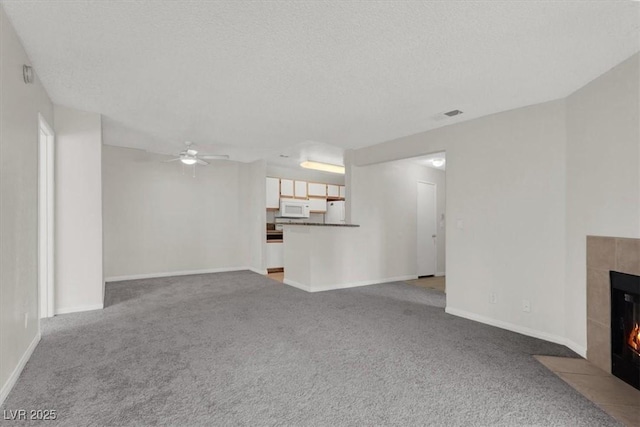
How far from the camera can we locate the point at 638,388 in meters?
2.16

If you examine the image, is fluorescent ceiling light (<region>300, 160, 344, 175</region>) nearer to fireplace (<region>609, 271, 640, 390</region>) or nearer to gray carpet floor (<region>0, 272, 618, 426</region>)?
gray carpet floor (<region>0, 272, 618, 426</region>)

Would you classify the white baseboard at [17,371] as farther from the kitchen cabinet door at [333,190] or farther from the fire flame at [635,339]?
the kitchen cabinet door at [333,190]

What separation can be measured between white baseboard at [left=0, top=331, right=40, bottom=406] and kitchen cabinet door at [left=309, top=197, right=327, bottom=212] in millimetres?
5795

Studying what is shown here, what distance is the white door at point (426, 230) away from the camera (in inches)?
258

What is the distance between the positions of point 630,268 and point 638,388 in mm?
817

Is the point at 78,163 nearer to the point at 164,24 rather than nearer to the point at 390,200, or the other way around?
the point at 164,24

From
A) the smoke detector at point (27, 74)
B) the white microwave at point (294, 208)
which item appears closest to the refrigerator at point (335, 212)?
the white microwave at point (294, 208)

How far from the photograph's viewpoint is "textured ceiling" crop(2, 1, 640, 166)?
1976mm

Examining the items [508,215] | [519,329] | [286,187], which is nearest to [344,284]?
[519,329]

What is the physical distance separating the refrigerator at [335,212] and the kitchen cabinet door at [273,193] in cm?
150

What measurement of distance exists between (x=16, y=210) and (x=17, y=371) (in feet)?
3.87

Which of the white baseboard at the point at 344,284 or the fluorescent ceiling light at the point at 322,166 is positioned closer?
the white baseboard at the point at 344,284

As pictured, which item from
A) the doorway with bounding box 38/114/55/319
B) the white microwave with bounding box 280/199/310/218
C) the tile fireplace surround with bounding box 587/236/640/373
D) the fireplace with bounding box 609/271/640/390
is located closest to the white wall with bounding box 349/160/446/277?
the white microwave with bounding box 280/199/310/218

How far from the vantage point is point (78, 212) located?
13.0 ft
